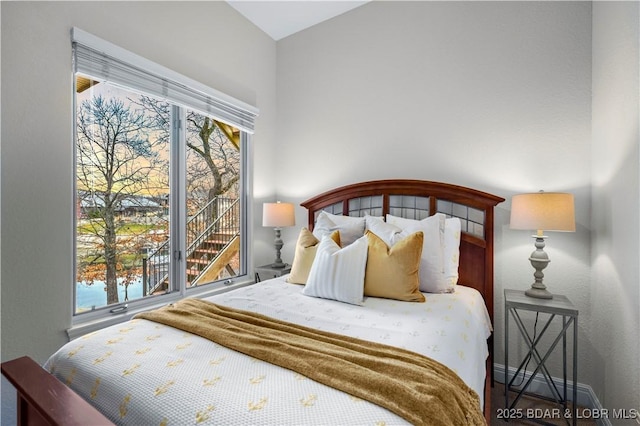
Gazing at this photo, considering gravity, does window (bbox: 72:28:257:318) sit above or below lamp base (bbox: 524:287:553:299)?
above

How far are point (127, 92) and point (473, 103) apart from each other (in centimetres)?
254

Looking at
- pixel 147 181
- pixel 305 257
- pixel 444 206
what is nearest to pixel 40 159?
pixel 147 181

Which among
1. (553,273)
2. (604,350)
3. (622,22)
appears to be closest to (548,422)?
(604,350)

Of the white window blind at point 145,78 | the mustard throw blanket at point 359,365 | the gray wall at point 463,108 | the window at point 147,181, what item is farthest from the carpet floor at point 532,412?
the white window blind at point 145,78

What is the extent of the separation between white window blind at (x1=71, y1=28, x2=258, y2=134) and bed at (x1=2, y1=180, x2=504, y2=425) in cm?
152

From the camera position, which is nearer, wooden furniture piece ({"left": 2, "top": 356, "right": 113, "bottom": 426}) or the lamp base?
wooden furniture piece ({"left": 2, "top": 356, "right": 113, "bottom": 426})

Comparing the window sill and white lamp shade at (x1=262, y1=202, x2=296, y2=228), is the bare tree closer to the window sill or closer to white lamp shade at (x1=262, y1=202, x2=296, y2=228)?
the window sill

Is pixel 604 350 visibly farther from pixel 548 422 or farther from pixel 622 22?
pixel 622 22

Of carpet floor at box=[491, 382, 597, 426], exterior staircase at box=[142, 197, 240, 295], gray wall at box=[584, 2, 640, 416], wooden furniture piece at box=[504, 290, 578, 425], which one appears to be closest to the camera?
gray wall at box=[584, 2, 640, 416]

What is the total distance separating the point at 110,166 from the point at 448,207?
96.6 inches

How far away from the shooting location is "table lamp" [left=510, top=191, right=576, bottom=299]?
6.07 ft

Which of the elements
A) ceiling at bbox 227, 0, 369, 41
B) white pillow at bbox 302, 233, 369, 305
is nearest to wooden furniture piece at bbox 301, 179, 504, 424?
white pillow at bbox 302, 233, 369, 305

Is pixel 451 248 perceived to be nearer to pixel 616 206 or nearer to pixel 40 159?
pixel 616 206

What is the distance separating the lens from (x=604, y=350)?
6.21ft
